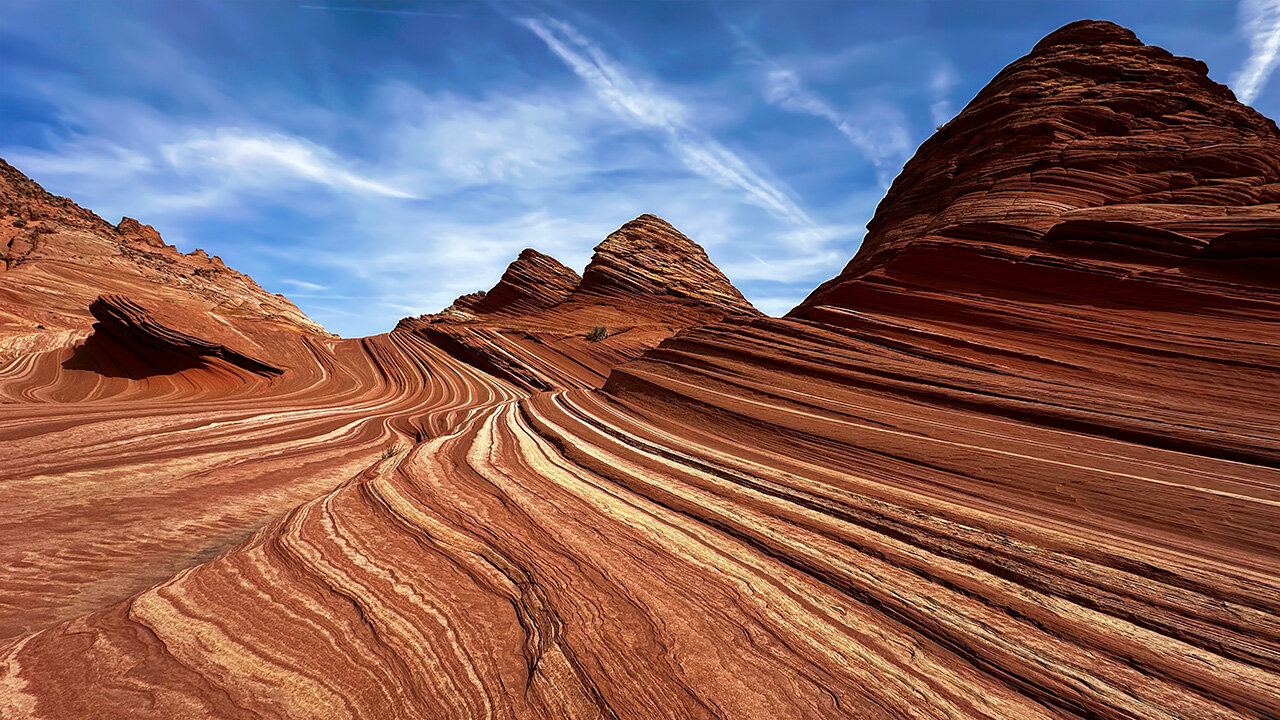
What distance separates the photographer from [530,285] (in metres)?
40.1

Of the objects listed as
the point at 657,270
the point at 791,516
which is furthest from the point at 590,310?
the point at 791,516

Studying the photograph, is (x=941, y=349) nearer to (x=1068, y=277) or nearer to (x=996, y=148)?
(x=1068, y=277)

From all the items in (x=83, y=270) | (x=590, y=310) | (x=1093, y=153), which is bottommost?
(x=83, y=270)

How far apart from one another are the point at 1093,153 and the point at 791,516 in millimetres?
13526

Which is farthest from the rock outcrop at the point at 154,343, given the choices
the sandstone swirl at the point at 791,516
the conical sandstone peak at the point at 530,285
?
the conical sandstone peak at the point at 530,285

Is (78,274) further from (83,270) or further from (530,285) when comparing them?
(530,285)

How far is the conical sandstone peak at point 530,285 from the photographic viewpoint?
39.0 m

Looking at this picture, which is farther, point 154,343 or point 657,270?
point 657,270

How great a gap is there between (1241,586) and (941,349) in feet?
16.1

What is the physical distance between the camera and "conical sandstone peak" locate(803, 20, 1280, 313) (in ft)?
32.2

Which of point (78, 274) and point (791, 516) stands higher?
point (78, 274)

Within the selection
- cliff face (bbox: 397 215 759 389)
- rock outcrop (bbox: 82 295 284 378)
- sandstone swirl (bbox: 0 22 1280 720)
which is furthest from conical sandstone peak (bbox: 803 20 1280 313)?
rock outcrop (bbox: 82 295 284 378)

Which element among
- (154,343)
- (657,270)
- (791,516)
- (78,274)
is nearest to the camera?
(791,516)

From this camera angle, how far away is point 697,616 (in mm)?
2863
